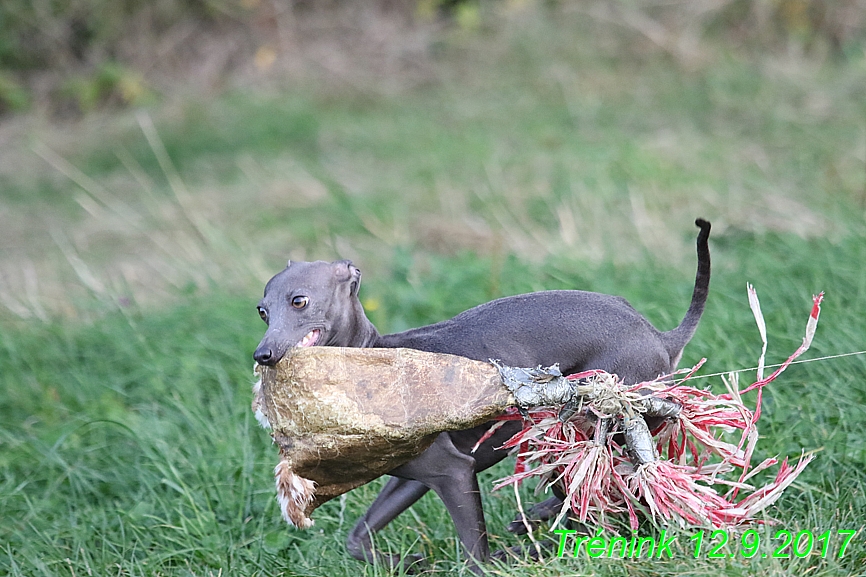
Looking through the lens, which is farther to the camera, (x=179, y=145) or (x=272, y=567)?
(x=179, y=145)

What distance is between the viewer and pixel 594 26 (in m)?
9.98

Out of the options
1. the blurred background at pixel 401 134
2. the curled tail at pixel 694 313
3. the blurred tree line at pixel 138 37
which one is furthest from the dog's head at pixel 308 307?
the blurred tree line at pixel 138 37

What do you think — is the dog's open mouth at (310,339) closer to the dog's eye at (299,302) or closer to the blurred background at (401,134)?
the dog's eye at (299,302)

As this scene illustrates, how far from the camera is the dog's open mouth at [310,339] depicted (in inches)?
107

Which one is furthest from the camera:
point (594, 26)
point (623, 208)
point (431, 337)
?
point (594, 26)

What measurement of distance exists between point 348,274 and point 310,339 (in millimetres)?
245

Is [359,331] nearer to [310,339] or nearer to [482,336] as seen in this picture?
[310,339]

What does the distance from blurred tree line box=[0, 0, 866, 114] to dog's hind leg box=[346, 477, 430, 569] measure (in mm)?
7894

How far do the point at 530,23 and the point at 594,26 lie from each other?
2.33ft

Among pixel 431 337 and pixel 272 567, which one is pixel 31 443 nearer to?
pixel 272 567

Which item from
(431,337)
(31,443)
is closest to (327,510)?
(431,337)

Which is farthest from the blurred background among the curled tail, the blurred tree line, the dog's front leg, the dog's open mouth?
the dog's open mouth

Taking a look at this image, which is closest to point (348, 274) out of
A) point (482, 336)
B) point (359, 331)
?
point (359, 331)

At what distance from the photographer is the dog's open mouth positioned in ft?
8.90
